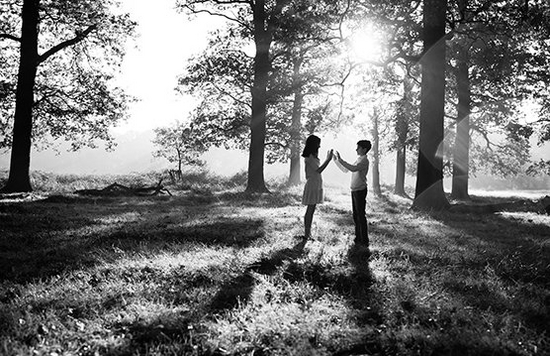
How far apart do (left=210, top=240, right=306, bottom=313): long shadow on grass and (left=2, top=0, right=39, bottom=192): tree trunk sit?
1497cm

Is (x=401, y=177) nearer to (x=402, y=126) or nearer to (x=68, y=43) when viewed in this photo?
(x=402, y=126)

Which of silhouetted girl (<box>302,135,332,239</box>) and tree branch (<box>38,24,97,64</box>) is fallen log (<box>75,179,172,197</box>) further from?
silhouetted girl (<box>302,135,332,239</box>)

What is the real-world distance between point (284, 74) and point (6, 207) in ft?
46.3

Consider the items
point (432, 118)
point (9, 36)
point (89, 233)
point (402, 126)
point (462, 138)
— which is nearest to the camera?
point (89, 233)

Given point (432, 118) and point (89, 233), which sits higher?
point (432, 118)

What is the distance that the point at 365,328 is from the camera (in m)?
4.11

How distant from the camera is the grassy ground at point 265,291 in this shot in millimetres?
3799

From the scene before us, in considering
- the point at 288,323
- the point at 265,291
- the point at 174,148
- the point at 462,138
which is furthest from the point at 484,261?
the point at 174,148

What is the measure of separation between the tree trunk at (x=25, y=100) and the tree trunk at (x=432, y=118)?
16.6 metres

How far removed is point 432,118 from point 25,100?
17319mm

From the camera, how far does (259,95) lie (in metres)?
20.8

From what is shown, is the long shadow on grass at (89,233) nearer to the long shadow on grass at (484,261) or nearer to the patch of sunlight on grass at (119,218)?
the patch of sunlight on grass at (119,218)

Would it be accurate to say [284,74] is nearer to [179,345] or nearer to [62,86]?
[62,86]

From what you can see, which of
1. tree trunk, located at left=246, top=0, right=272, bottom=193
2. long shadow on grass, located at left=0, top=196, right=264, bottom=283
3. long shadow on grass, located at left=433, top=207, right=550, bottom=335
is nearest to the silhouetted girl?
long shadow on grass, located at left=0, top=196, right=264, bottom=283
